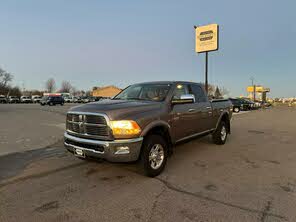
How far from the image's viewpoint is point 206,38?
23344 mm

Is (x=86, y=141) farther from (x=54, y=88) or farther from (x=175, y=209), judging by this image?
(x=54, y=88)

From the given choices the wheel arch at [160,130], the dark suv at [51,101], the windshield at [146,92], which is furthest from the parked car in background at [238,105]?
the dark suv at [51,101]

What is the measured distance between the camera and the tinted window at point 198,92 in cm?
593

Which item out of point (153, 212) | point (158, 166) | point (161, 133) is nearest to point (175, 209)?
point (153, 212)

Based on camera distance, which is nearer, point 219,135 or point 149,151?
point 149,151

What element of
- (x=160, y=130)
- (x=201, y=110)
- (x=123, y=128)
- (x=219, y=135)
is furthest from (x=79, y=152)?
(x=219, y=135)

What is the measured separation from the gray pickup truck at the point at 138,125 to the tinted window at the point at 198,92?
0.79ft

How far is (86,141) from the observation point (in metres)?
4.04

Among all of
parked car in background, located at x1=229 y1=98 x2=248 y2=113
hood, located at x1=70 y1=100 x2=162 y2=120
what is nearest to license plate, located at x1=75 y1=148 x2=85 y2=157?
hood, located at x1=70 y1=100 x2=162 y2=120

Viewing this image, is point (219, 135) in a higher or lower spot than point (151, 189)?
higher

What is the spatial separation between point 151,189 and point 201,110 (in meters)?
2.82

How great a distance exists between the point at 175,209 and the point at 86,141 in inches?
75.6

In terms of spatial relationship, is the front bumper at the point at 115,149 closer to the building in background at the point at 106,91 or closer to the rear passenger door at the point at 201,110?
the rear passenger door at the point at 201,110

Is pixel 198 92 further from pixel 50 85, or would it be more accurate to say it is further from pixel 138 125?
pixel 50 85
